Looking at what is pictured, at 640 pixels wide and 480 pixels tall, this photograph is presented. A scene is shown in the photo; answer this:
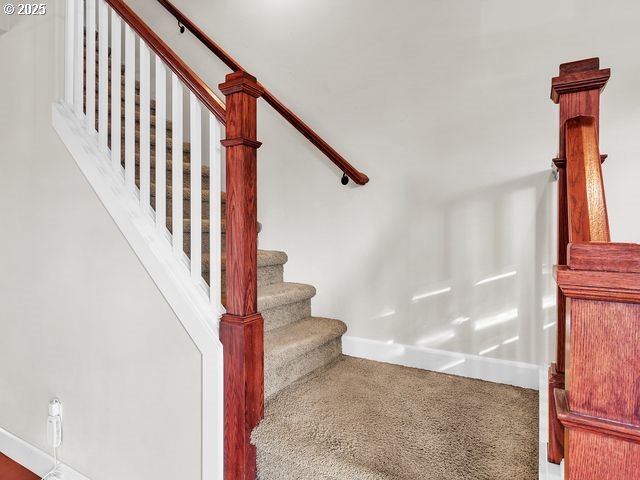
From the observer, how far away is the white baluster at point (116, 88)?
1.67 meters

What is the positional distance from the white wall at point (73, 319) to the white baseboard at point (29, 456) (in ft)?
0.14

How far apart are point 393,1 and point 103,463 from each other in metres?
2.64

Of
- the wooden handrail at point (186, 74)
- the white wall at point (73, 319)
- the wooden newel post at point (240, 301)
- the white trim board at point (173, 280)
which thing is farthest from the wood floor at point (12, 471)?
the wooden handrail at point (186, 74)

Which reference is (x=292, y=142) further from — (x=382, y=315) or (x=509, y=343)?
(x=509, y=343)

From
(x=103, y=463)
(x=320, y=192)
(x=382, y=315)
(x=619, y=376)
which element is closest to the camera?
(x=619, y=376)

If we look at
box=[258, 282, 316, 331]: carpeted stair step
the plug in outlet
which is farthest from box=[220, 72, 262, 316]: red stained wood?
the plug in outlet

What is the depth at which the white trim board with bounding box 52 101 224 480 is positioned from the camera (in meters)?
1.44

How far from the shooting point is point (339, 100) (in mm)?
2254

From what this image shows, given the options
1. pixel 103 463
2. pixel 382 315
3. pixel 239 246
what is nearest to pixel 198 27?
pixel 239 246

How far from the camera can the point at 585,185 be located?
751 mm

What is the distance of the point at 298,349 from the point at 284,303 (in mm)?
332

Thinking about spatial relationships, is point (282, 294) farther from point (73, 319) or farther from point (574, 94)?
point (574, 94)

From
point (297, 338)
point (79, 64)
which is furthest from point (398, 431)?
point (79, 64)

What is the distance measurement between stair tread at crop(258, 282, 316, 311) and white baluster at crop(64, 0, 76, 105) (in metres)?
1.31
